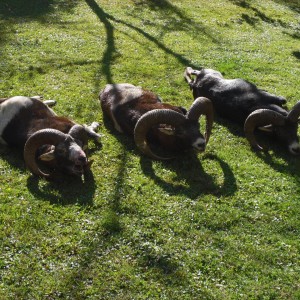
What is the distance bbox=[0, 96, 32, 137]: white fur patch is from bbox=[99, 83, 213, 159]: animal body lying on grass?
76.3 inches

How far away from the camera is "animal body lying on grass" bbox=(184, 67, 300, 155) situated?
9.45 meters

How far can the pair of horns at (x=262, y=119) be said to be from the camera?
944 cm

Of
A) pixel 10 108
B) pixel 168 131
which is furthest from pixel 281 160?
pixel 10 108

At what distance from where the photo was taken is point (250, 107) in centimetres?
1025

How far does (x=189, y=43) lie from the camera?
1570 cm

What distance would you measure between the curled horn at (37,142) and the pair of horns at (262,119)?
156 inches

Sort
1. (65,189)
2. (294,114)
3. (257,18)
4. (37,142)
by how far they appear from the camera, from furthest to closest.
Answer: (257,18)
(294,114)
(37,142)
(65,189)

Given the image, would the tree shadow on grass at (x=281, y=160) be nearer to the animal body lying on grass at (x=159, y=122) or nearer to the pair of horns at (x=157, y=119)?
the animal body lying on grass at (x=159, y=122)

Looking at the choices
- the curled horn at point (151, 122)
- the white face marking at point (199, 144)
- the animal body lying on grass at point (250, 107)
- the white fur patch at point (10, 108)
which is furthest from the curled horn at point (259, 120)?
the white fur patch at point (10, 108)

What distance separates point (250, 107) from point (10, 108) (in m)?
5.33

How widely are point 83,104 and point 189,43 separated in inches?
242

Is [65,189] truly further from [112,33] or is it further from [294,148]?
[112,33]

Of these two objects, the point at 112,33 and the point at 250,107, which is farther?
the point at 112,33

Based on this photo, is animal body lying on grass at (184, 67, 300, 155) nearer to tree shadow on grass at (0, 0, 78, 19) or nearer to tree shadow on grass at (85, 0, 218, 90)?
tree shadow on grass at (85, 0, 218, 90)
